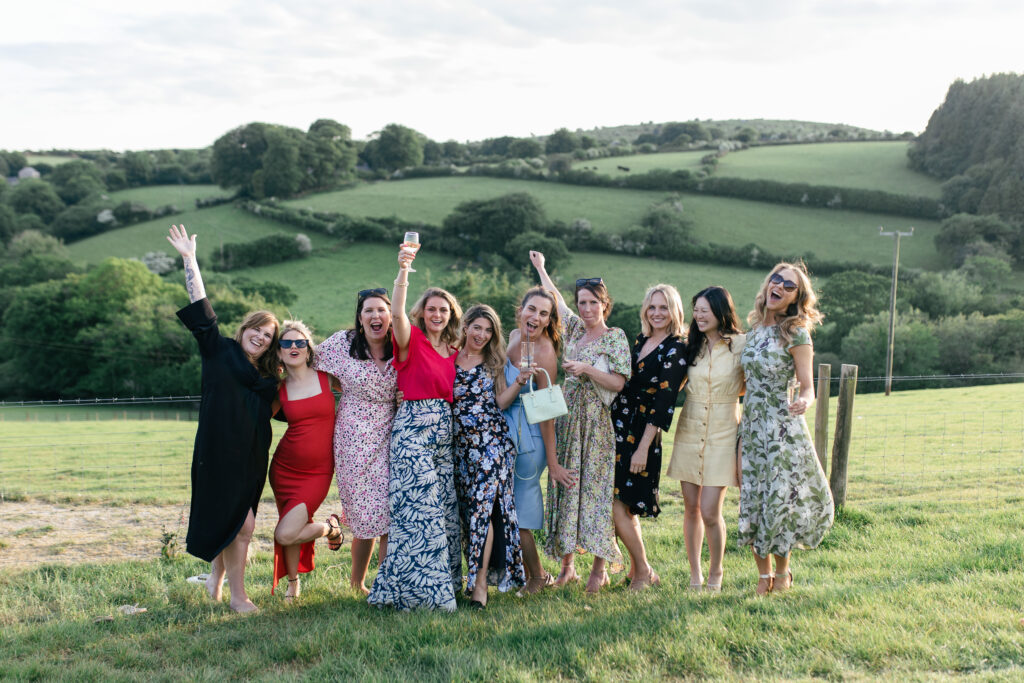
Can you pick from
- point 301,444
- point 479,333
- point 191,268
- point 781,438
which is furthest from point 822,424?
point 191,268

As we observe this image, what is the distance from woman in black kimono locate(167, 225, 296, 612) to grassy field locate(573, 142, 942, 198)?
57084mm

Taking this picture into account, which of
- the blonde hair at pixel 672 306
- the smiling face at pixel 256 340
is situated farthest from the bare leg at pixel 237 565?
the blonde hair at pixel 672 306

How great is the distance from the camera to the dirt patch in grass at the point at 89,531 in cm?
705

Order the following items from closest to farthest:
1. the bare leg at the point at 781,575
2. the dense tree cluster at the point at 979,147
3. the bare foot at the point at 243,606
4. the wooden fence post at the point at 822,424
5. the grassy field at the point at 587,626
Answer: the grassy field at the point at 587,626 < the bare foot at the point at 243,606 < the bare leg at the point at 781,575 < the wooden fence post at the point at 822,424 < the dense tree cluster at the point at 979,147

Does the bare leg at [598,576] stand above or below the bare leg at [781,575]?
below

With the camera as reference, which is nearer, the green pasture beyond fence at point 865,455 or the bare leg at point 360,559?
the bare leg at point 360,559

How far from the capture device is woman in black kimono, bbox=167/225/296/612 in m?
5.19

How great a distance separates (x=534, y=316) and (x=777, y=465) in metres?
2.11

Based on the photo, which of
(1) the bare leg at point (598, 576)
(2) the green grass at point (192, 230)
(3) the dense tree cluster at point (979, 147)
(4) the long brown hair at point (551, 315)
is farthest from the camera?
(2) the green grass at point (192, 230)

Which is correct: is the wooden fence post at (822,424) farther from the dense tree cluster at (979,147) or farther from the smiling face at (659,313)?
the dense tree cluster at (979,147)

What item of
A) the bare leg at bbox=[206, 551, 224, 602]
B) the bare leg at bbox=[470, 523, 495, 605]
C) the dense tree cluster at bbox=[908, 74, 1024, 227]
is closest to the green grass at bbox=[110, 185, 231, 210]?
the dense tree cluster at bbox=[908, 74, 1024, 227]

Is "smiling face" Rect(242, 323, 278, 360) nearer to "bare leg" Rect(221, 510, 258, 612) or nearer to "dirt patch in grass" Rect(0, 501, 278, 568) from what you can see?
"bare leg" Rect(221, 510, 258, 612)

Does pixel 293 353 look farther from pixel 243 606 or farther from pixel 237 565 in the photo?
pixel 243 606

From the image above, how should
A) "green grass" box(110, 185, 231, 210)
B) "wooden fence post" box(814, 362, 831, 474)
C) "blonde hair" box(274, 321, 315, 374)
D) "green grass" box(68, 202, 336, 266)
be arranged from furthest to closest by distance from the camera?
"green grass" box(110, 185, 231, 210)
"green grass" box(68, 202, 336, 266)
"wooden fence post" box(814, 362, 831, 474)
"blonde hair" box(274, 321, 315, 374)
